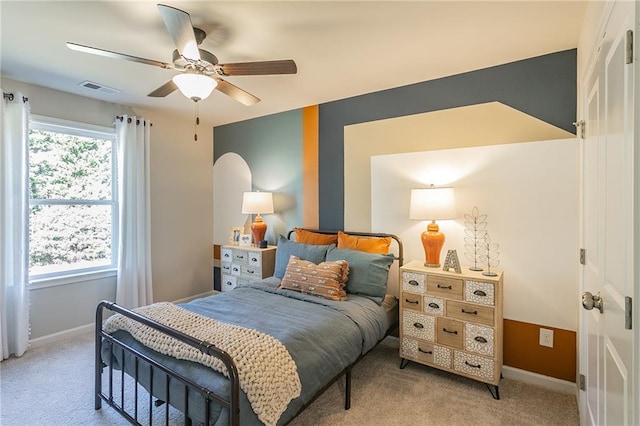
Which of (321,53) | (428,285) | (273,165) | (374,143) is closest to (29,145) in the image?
(273,165)

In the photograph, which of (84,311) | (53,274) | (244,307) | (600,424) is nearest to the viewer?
(600,424)

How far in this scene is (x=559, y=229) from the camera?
238 centimetres

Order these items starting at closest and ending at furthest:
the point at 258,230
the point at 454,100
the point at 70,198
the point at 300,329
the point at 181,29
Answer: the point at 181,29 → the point at 300,329 → the point at 454,100 → the point at 70,198 → the point at 258,230

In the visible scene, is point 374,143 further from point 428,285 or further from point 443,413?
point 443,413

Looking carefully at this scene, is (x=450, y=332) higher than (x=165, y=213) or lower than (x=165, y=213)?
lower

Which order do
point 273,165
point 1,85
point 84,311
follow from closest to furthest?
1. point 1,85
2. point 84,311
3. point 273,165

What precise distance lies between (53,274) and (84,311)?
521 millimetres

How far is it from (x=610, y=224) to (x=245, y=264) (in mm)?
3392

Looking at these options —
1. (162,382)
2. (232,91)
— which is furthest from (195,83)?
(162,382)

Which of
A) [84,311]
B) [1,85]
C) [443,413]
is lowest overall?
[443,413]

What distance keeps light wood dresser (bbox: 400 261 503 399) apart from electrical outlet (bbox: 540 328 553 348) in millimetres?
319

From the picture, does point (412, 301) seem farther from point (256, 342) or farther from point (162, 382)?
point (162, 382)

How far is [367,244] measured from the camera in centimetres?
308

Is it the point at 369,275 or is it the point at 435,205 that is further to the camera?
the point at 369,275
